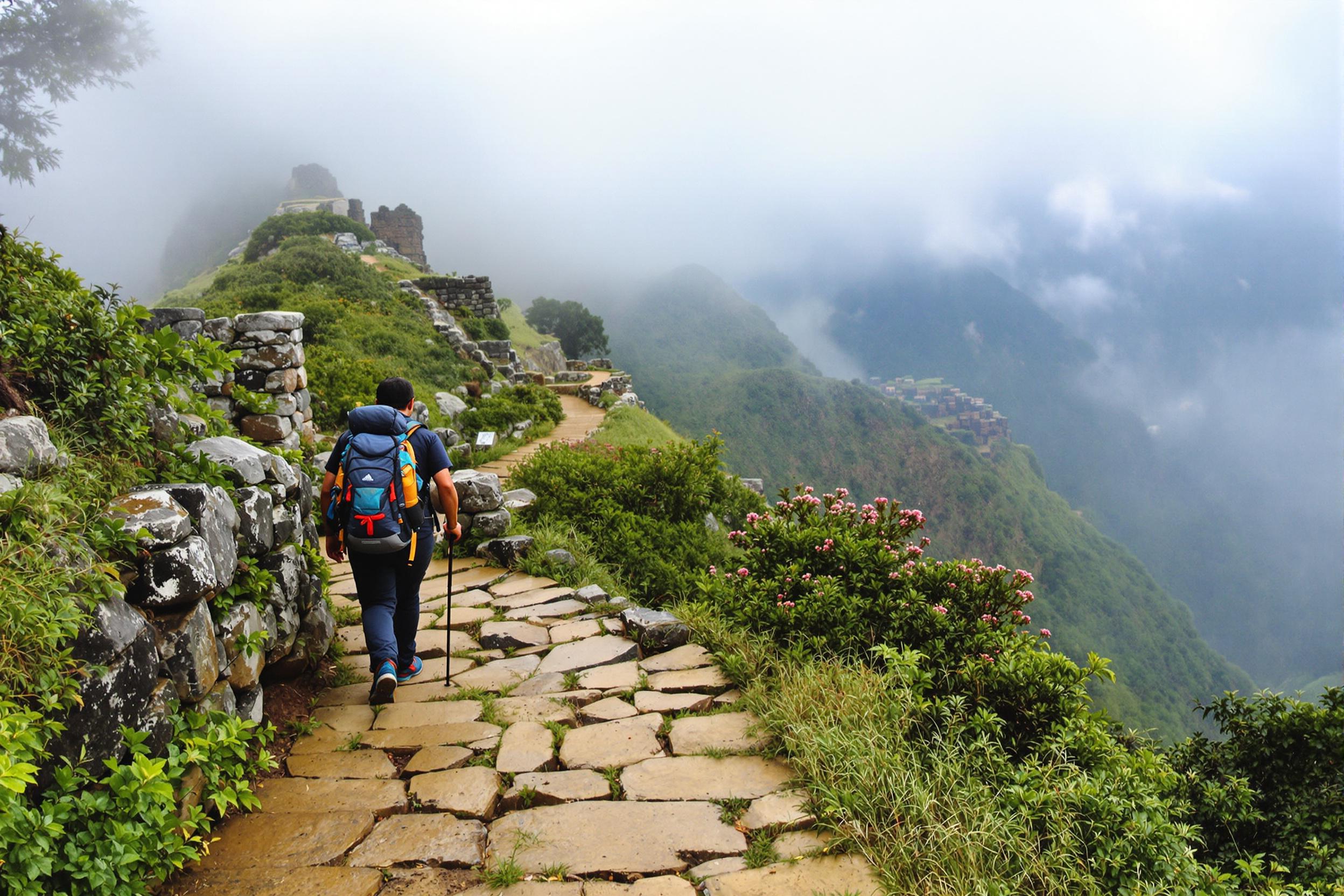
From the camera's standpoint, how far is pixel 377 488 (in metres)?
3.52

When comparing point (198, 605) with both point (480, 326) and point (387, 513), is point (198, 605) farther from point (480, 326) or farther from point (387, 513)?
point (480, 326)

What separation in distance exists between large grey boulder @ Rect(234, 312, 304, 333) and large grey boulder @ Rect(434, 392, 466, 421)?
391cm

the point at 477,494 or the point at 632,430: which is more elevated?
the point at 477,494

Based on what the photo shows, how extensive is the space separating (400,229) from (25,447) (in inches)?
1668

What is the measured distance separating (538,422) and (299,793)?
41.1 feet

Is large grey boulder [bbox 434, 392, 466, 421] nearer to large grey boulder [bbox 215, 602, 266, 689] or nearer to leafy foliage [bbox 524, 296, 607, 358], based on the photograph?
large grey boulder [bbox 215, 602, 266, 689]

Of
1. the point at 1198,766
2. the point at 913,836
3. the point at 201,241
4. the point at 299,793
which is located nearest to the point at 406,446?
the point at 299,793

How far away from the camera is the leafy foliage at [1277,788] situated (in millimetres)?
3289

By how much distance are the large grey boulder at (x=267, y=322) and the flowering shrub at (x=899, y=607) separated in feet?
24.4

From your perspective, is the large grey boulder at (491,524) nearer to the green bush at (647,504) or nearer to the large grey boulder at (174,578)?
the green bush at (647,504)

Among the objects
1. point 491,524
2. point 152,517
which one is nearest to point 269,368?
point 491,524

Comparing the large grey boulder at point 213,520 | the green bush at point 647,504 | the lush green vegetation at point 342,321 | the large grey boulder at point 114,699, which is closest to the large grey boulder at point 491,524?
the green bush at point 647,504

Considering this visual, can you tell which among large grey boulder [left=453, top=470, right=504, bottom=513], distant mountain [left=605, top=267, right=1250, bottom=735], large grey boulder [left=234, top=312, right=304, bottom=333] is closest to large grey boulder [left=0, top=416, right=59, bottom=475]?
large grey boulder [left=453, top=470, right=504, bottom=513]

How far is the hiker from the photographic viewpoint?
352cm
